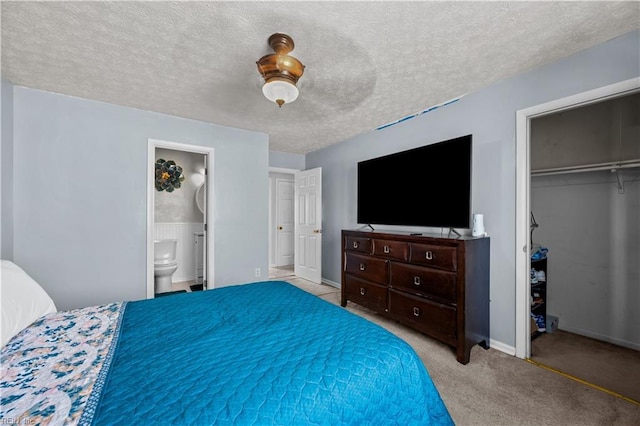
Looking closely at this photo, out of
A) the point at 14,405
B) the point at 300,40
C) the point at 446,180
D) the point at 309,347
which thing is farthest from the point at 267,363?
the point at 446,180

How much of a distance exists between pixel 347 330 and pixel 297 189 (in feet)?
13.3

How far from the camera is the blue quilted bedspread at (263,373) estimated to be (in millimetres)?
802

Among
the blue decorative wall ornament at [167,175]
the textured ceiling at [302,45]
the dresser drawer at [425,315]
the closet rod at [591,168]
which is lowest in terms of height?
the dresser drawer at [425,315]

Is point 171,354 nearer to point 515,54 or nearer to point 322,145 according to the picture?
point 515,54

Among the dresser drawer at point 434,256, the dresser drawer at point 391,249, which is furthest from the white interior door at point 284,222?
the dresser drawer at point 434,256

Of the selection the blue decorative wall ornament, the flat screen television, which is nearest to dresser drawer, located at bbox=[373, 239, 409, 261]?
the flat screen television

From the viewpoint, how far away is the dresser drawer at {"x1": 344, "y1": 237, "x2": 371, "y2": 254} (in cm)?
318

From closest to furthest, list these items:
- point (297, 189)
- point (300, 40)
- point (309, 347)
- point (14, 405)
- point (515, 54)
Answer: point (14, 405), point (309, 347), point (300, 40), point (515, 54), point (297, 189)

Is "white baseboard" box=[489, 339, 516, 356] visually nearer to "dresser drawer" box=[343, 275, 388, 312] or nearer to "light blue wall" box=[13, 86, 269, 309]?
"dresser drawer" box=[343, 275, 388, 312]

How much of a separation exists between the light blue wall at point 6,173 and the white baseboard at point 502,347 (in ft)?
14.3

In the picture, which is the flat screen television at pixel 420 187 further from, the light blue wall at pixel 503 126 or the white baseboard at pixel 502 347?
the white baseboard at pixel 502 347

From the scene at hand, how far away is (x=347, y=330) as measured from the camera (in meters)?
1.28

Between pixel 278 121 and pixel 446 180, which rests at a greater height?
pixel 278 121

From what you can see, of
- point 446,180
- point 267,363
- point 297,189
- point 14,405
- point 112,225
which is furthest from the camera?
point 297,189
